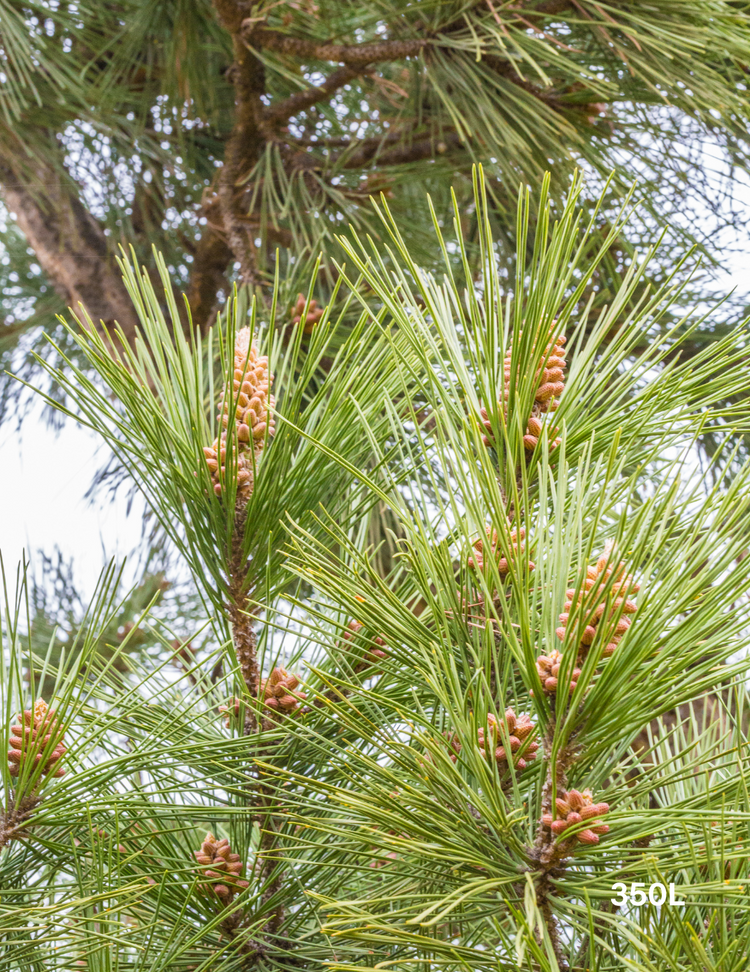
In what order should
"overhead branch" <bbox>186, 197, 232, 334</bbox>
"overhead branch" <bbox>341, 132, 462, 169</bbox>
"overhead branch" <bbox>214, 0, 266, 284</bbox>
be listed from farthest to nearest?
1. "overhead branch" <bbox>186, 197, 232, 334</bbox>
2. "overhead branch" <bbox>341, 132, 462, 169</bbox>
3. "overhead branch" <bbox>214, 0, 266, 284</bbox>

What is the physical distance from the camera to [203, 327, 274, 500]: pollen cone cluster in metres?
0.46

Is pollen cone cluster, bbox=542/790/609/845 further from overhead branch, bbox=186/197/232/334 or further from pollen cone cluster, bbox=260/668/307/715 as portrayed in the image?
overhead branch, bbox=186/197/232/334

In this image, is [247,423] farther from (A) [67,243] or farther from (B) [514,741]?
(A) [67,243]

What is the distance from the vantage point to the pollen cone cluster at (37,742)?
16.4 inches

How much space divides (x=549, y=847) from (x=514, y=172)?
2.48 feet

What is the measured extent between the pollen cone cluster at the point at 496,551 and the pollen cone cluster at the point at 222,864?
211 millimetres

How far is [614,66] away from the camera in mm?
868

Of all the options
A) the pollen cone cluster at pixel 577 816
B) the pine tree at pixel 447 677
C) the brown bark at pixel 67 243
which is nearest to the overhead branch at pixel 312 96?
the brown bark at pixel 67 243

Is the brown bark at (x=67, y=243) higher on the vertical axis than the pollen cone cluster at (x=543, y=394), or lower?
higher

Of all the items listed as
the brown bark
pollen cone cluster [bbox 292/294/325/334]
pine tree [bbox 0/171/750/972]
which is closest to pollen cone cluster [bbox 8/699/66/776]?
pine tree [bbox 0/171/750/972]

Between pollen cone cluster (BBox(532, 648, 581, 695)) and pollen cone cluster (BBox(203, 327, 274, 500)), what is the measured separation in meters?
0.20

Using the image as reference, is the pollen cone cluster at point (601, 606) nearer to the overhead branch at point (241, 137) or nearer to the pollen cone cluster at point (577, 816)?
the pollen cone cluster at point (577, 816)

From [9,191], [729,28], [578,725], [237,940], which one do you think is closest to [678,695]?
[578,725]

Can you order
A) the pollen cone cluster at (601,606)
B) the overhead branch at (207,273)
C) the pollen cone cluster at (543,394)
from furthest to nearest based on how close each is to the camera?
the overhead branch at (207,273) → the pollen cone cluster at (543,394) → the pollen cone cluster at (601,606)
